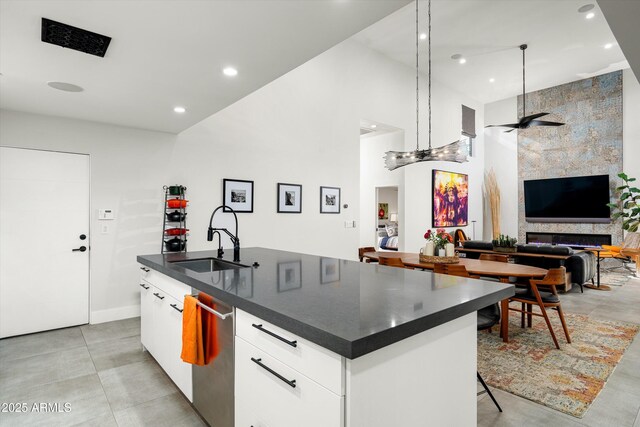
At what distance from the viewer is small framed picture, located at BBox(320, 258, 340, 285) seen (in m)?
1.87

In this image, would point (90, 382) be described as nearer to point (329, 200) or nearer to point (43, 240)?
point (43, 240)

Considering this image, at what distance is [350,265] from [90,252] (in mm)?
→ 3328

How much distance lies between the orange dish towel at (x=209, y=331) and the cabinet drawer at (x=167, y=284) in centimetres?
24

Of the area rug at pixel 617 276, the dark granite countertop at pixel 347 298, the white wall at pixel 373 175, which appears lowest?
the area rug at pixel 617 276

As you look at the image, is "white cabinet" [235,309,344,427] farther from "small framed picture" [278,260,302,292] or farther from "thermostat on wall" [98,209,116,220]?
"thermostat on wall" [98,209,116,220]

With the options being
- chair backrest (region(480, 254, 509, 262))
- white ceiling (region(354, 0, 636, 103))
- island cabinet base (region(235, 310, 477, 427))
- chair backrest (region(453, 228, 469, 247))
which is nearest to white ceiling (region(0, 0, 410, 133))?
island cabinet base (region(235, 310, 477, 427))

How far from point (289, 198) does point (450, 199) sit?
4.91 meters

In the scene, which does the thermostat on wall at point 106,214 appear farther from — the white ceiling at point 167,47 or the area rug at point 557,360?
the area rug at point 557,360

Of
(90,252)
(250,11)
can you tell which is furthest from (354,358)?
(90,252)

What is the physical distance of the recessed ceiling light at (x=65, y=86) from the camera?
283 centimetres

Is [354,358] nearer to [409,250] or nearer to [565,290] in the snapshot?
[565,290]

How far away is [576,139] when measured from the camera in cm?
847

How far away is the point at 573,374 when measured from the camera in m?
2.70

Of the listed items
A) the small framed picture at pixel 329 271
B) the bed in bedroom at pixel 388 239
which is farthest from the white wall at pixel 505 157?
the small framed picture at pixel 329 271
